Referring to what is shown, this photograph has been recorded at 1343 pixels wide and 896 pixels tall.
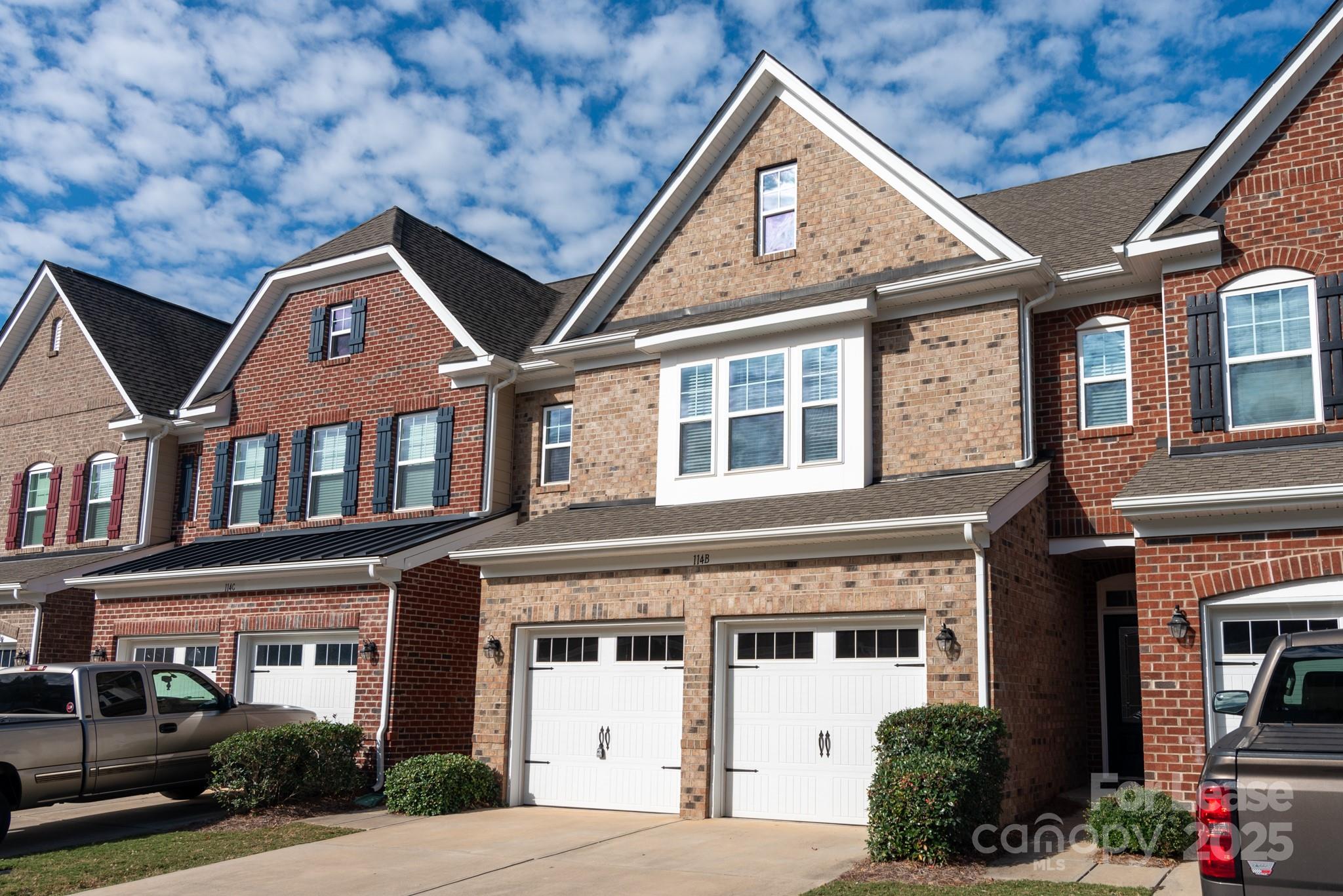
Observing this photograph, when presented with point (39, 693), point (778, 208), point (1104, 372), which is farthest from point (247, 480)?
point (1104, 372)

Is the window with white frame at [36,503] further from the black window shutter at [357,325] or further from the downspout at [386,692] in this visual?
the downspout at [386,692]

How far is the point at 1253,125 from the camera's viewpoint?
44.2 ft

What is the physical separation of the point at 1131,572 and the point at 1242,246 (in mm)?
4537

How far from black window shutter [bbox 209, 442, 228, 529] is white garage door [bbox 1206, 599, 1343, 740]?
17433mm

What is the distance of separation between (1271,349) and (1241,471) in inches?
74.7

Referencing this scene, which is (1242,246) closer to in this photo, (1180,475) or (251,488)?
(1180,475)

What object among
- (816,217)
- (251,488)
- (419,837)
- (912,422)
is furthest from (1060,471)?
(251,488)

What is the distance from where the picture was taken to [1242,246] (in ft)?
44.4

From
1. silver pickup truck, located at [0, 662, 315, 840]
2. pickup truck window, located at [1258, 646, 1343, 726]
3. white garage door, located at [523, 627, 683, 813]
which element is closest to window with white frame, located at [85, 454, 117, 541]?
silver pickup truck, located at [0, 662, 315, 840]

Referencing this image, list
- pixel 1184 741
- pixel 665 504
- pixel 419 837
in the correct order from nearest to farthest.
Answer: pixel 1184 741 < pixel 419 837 < pixel 665 504

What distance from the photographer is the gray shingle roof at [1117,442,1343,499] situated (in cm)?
1158

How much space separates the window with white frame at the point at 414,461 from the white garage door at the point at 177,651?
393 cm

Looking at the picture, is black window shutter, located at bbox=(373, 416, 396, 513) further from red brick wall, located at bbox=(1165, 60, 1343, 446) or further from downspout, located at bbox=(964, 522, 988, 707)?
red brick wall, located at bbox=(1165, 60, 1343, 446)

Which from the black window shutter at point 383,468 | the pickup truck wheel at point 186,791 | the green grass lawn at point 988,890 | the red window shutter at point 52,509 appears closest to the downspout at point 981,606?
the green grass lawn at point 988,890
